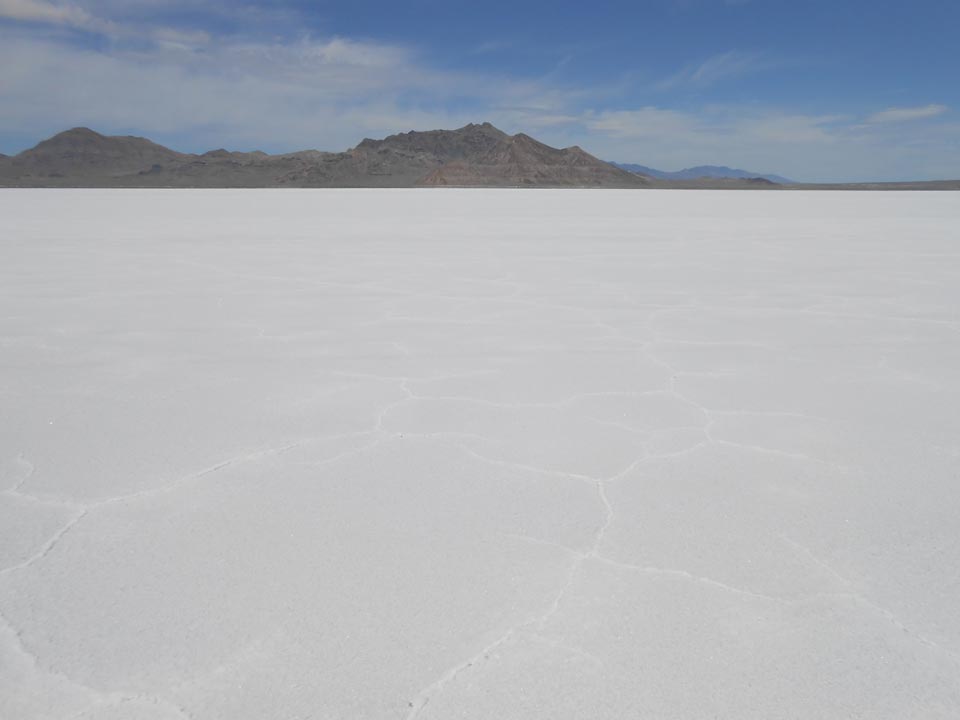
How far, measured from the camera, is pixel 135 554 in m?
1.55

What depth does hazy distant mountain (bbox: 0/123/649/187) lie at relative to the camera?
90375mm

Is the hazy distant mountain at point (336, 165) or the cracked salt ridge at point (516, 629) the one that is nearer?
the cracked salt ridge at point (516, 629)

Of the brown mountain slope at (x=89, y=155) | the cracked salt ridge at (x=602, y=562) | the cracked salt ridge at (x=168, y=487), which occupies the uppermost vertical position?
the cracked salt ridge at (x=602, y=562)

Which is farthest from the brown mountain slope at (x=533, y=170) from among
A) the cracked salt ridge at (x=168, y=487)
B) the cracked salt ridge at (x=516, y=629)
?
the cracked salt ridge at (x=516, y=629)

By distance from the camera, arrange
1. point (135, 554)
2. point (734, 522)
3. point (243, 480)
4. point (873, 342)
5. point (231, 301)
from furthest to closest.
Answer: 1. point (231, 301)
2. point (873, 342)
3. point (243, 480)
4. point (734, 522)
5. point (135, 554)

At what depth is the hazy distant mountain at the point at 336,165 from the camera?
9038cm

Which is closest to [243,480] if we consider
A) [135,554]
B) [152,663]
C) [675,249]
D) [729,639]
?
[135,554]

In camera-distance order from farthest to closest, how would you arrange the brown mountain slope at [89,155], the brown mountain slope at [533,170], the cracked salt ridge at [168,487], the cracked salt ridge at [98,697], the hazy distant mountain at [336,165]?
the brown mountain slope at [89,155], the hazy distant mountain at [336,165], the brown mountain slope at [533,170], the cracked salt ridge at [168,487], the cracked salt ridge at [98,697]

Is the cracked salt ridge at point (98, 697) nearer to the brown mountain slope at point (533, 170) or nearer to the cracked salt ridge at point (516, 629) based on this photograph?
the cracked salt ridge at point (516, 629)

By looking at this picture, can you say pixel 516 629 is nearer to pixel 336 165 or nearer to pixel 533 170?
pixel 533 170

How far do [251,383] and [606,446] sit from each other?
5.03 feet

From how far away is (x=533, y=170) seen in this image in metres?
93.1

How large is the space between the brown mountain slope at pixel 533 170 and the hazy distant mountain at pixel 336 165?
0.47 ft

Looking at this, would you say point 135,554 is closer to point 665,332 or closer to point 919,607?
point 919,607
